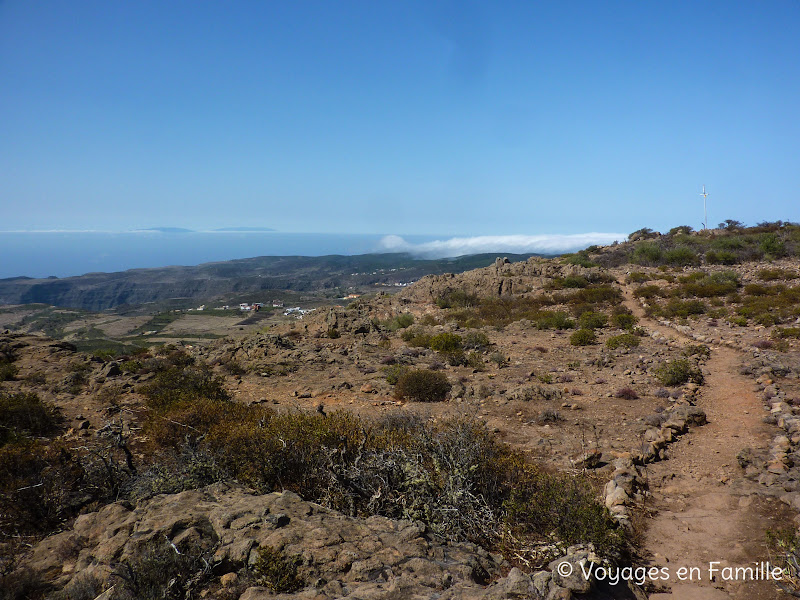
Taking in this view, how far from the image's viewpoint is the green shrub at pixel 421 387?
10.6 metres

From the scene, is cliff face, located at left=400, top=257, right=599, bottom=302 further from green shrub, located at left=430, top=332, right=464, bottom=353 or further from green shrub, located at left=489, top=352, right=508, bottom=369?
green shrub, located at left=489, top=352, right=508, bottom=369

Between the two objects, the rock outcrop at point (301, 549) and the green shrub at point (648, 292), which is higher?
the green shrub at point (648, 292)

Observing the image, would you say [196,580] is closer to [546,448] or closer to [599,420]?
[546,448]

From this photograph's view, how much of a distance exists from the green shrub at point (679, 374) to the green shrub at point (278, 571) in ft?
34.7

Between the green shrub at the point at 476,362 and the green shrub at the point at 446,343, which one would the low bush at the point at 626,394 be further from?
the green shrub at the point at 446,343

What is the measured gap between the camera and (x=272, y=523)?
12.9 feet

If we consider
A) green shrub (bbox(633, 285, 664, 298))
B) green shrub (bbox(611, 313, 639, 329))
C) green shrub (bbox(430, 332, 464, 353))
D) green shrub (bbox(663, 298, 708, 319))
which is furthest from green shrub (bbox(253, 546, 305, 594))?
green shrub (bbox(633, 285, 664, 298))

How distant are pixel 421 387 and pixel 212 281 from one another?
138 metres

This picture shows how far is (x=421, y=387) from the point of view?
34.9ft

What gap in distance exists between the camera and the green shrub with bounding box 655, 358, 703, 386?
419 inches

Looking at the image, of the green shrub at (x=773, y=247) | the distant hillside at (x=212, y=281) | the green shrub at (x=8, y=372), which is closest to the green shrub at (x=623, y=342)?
the green shrub at (x=8, y=372)

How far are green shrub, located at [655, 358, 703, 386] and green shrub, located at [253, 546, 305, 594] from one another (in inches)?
417

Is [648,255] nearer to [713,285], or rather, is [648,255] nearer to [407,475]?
[713,285]

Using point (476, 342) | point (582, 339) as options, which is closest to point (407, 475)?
point (476, 342)
